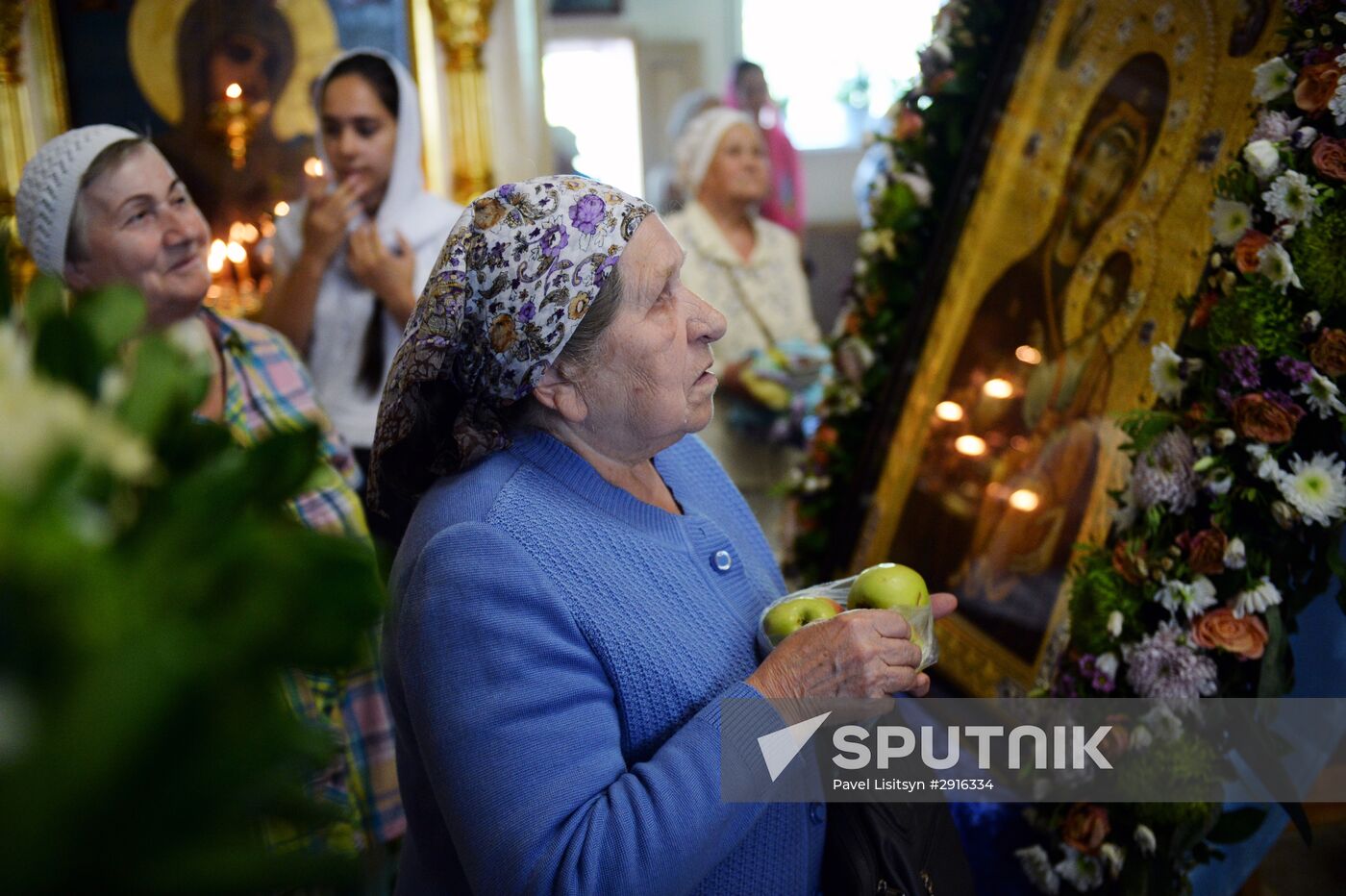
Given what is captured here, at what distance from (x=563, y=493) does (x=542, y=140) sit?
170 inches

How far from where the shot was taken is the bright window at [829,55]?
35.3 feet

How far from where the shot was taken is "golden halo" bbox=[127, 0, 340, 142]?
4.90 meters

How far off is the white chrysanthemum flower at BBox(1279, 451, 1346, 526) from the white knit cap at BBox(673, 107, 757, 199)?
3979 mm

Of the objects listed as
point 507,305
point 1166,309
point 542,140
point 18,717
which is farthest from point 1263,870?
point 542,140

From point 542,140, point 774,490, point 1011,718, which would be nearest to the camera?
point 1011,718

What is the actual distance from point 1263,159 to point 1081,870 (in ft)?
3.92

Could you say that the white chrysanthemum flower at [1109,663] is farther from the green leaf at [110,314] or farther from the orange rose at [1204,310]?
the green leaf at [110,314]

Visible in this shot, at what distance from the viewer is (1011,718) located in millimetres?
2201

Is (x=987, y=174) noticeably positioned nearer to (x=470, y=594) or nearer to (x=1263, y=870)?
(x=1263, y=870)

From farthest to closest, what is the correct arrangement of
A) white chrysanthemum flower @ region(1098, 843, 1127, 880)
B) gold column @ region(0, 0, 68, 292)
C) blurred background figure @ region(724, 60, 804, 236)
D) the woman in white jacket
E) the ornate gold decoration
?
blurred background figure @ region(724, 60, 804, 236), gold column @ region(0, 0, 68, 292), the woman in white jacket, the ornate gold decoration, white chrysanthemum flower @ region(1098, 843, 1127, 880)

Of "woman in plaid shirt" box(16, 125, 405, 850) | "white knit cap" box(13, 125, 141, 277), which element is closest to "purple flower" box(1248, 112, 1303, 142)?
"woman in plaid shirt" box(16, 125, 405, 850)

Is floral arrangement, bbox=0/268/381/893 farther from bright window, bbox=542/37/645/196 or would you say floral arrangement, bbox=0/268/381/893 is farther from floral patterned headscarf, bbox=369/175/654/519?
bright window, bbox=542/37/645/196

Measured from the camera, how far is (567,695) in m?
1.40

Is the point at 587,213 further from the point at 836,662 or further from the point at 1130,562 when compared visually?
the point at 1130,562
